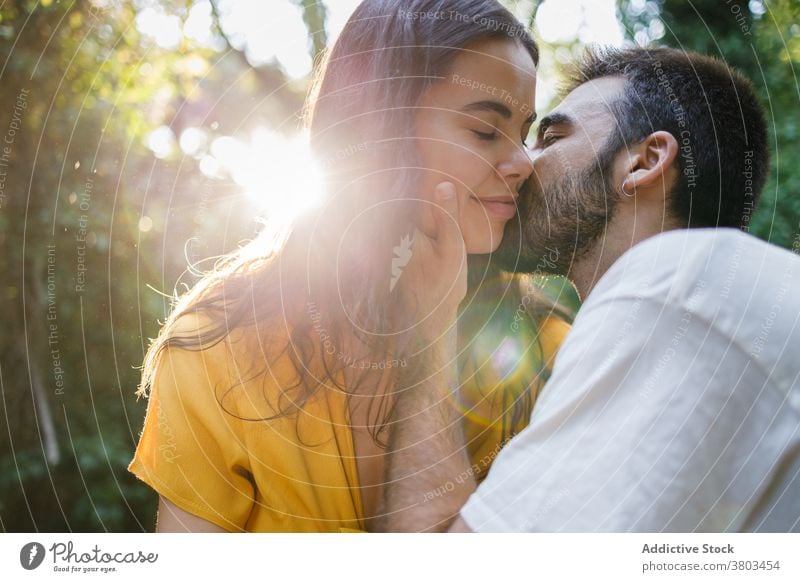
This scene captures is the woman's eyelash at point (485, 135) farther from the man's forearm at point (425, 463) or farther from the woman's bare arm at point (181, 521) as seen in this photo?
the woman's bare arm at point (181, 521)

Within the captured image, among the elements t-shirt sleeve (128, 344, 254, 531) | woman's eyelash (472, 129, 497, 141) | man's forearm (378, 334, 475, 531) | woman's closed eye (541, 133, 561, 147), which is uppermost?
woman's eyelash (472, 129, 497, 141)

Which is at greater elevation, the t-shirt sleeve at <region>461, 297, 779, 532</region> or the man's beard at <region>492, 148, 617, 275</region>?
the man's beard at <region>492, 148, 617, 275</region>

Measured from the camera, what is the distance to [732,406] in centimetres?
65

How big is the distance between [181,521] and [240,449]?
4.0 inches

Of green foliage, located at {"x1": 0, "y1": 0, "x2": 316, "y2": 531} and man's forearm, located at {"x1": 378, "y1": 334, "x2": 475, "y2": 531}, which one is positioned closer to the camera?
man's forearm, located at {"x1": 378, "y1": 334, "x2": 475, "y2": 531}

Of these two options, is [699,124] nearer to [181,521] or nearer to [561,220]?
[561,220]

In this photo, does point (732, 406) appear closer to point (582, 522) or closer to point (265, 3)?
point (582, 522)

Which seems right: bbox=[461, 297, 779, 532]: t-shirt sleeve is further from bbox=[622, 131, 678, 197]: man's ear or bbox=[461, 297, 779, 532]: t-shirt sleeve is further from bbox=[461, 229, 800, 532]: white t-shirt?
bbox=[622, 131, 678, 197]: man's ear

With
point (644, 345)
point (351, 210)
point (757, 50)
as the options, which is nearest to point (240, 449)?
point (351, 210)

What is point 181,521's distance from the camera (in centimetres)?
76

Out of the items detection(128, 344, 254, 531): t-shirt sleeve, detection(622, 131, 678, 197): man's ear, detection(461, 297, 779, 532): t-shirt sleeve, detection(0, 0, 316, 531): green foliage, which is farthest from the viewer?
detection(0, 0, 316, 531): green foliage

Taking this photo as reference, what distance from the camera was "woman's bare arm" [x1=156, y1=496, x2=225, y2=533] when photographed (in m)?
0.75
